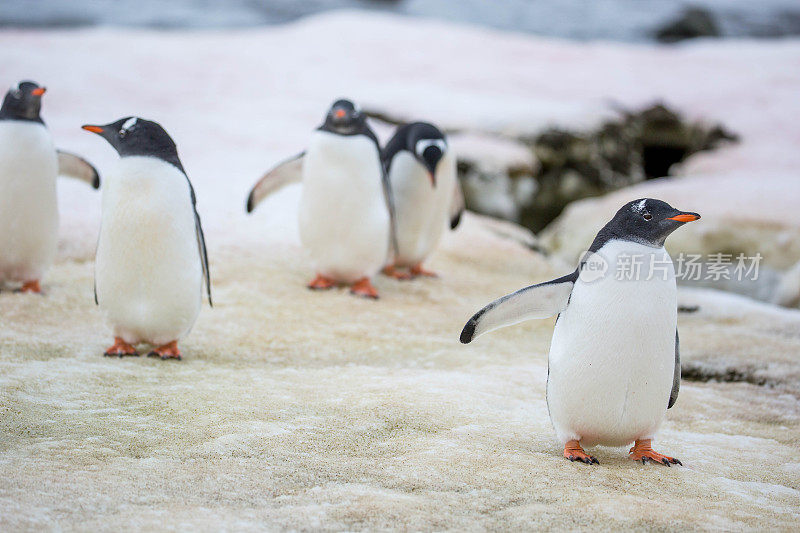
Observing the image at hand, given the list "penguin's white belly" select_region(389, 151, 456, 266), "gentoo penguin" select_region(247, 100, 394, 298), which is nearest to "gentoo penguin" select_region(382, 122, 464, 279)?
"penguin's white belly" select_region(389, 151, 456, 266)

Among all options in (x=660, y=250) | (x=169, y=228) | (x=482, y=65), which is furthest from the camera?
(x=482, y=65)

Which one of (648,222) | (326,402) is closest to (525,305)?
(648,222)

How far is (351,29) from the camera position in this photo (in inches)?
501

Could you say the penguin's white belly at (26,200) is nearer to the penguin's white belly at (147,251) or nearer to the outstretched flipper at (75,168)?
the outstretched flipper at (75,168)

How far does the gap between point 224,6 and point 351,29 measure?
222 cm

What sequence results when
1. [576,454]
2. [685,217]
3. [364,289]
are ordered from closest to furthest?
[685,217] → [576,454] → [364,289]

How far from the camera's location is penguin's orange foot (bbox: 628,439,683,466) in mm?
2533

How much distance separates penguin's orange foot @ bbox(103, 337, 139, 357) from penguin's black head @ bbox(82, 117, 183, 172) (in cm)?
76

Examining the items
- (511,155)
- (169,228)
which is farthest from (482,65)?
(169,228)

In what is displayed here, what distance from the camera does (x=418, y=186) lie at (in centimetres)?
529

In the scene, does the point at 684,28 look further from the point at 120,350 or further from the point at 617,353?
the point at 617,353

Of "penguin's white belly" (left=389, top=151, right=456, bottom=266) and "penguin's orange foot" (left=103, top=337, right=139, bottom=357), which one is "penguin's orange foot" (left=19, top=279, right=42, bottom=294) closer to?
"penguin's orange foot" (left=103, top=337, right=139, bottom=357)

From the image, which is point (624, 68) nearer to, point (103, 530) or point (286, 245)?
point (286, 245)

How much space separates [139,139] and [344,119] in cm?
151
